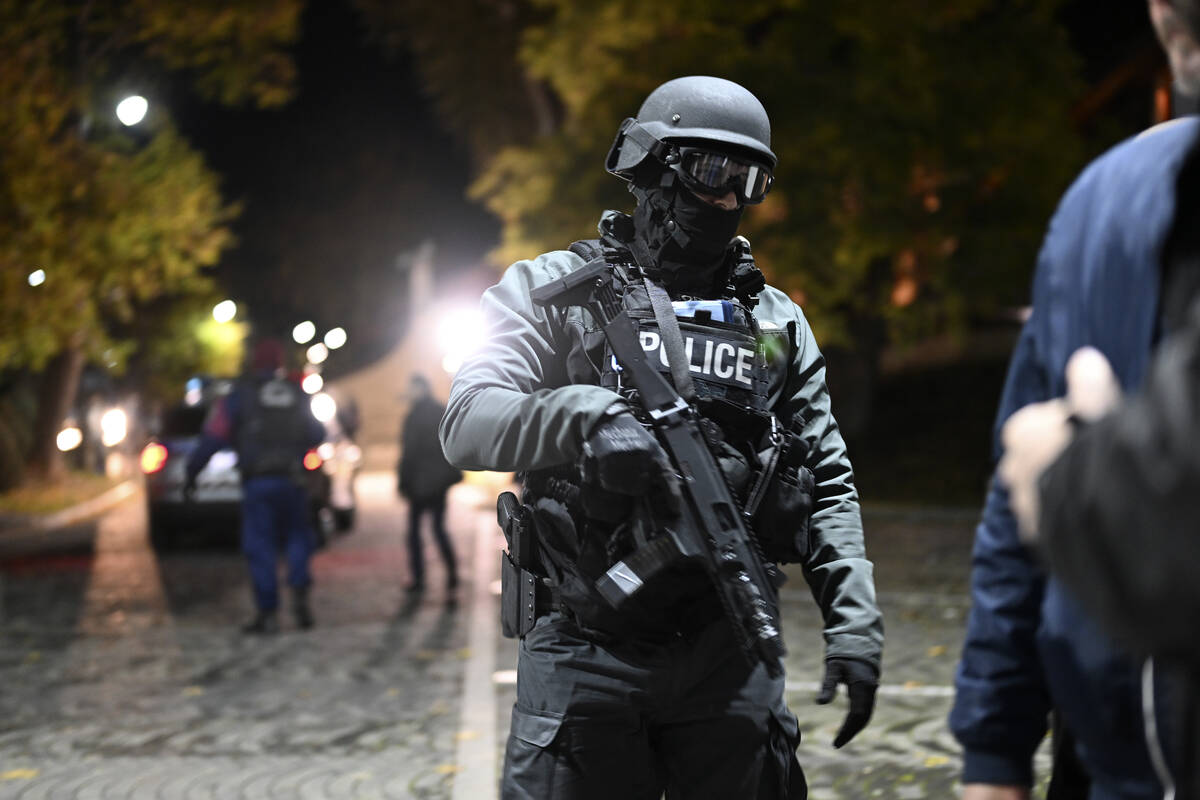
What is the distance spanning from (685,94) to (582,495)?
35.8 inches

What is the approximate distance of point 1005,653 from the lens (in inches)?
63.1

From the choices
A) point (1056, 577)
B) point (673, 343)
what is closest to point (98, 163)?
point (673, 343)

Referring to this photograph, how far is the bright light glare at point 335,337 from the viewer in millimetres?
73438

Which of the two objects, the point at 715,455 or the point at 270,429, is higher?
the point at 715,455

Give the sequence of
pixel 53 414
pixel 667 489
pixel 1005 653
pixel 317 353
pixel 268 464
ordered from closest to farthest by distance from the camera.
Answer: pixel 1005 653 → pixel 667 489 → pixel 268 464 → pixel 53 414 → pixel 317 353

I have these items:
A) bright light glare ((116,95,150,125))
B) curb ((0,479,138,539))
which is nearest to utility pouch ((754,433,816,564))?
curb ((0,479,138,539))

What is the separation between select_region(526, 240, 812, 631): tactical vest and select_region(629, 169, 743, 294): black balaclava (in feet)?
0.31

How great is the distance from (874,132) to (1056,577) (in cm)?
1912

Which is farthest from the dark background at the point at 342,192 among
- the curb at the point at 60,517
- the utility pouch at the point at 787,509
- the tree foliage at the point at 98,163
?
the utility pouch at the point at 787,509

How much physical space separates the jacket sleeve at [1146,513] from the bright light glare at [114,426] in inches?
1221

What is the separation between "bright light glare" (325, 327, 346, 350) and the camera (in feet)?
241

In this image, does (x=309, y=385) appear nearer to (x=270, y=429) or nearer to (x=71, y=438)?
(x=71, y=438)

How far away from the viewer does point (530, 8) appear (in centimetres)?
3023

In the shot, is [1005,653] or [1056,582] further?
[1005,653]
